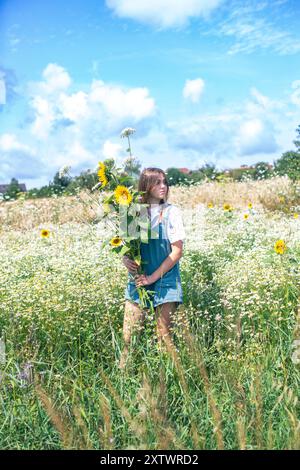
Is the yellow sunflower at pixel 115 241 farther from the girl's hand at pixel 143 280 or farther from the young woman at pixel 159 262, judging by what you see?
the girl's hand at pixel 143 280

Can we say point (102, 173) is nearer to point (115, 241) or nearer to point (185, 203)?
point (115, 241)

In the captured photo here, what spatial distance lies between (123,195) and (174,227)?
0.46 meters

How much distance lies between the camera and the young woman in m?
3.76

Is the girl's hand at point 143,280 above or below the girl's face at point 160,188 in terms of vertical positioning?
below

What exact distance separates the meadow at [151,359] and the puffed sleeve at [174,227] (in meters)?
0.48

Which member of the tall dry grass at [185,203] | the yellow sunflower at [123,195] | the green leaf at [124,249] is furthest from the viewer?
the tall dry grass at [185,203]

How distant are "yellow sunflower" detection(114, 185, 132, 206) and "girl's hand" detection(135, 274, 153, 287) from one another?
1.76 ft

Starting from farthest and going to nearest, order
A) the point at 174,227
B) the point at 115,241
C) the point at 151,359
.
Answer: the point at 174,227 < the point at 115,241 < the point at 151,359

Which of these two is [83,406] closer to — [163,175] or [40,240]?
[163,175]

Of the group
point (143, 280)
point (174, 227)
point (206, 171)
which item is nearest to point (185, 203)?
point (206, 171)

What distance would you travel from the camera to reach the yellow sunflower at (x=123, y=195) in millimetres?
3551

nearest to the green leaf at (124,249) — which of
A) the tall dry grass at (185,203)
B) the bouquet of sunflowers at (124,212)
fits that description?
the bouquet of sunflowers at (124,212)

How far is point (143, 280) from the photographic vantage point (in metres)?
3.78
